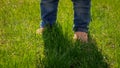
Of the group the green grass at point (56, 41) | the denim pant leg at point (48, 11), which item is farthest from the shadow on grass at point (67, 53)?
the denim pant leg at point (48, 11)

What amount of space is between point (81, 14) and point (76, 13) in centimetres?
7

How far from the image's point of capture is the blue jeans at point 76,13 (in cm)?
428

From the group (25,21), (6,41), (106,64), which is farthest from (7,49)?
(106,64)

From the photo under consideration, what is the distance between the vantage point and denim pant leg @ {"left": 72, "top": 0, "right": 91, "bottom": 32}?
14.0 feet

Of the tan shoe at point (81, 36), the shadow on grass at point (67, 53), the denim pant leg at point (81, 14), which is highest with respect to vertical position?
the denim pant leg at point (81, 14)

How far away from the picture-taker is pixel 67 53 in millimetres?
3854

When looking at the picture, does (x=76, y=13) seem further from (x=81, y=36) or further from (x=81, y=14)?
(x=81, y=36)

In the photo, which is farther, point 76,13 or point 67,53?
point 76,13

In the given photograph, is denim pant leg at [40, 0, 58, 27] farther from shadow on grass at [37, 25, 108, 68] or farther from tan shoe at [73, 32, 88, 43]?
tan shoe at [73, 32, 88, 43]

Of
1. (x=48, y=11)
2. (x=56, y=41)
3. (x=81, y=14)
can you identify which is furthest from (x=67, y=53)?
(x=48, y=11)

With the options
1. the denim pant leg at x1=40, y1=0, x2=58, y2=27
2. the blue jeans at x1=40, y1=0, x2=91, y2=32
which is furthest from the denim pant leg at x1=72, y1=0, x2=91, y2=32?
the denim pant leg at x1=40, y1=0, x2=58, y2=27

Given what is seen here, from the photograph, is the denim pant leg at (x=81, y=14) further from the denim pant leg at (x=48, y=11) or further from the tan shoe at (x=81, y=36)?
the denim pant leg at (x=48, y=11)

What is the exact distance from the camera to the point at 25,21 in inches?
190

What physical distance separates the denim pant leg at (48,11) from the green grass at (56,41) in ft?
0.43
